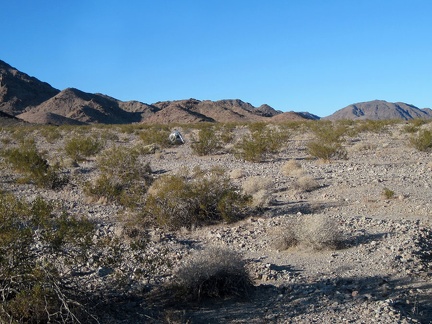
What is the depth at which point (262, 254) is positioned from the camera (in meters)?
8.68

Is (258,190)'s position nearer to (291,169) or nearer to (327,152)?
(291,169)

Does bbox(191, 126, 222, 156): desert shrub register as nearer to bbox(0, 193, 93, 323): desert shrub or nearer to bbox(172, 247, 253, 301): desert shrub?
bbox(172, 247, 253, 301): desert shrub

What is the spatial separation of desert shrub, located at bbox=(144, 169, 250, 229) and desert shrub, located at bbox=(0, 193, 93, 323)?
4516mm

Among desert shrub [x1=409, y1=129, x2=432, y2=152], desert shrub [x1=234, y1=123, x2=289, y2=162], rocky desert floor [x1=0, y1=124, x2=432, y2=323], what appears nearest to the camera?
rocky desert floor [x1=0, y1=124, x2=432, y2=323]

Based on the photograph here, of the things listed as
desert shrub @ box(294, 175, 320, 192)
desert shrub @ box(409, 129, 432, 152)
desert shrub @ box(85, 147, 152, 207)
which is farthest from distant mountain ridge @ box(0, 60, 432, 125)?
desert shrub @ box(294, 175, 320, 192)

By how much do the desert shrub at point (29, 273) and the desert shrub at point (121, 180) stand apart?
5271mm

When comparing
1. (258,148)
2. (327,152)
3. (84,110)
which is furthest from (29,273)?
(84,110)

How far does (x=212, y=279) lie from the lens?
656cm

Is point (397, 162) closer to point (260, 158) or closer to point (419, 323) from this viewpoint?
point (260, 158)

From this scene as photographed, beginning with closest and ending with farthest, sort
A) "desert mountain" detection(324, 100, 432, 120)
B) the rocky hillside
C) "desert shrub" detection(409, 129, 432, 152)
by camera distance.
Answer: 1. "desert shrub" detection(409, 129, 432, 152)
2. the rocky hillside
3. "desert mountain" detection(324, 100, 432, 120)

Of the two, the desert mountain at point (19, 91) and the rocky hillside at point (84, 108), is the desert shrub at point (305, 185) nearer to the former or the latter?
the rocky hillside at point (84, 108)

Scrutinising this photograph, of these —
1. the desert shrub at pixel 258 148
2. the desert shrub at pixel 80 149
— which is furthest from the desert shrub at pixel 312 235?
the desert shrub at pixel 80 149

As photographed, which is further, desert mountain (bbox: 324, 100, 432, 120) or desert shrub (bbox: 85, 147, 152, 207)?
desert mountain (bbox: 324, 100, 432, 120)

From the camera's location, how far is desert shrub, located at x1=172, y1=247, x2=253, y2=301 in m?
6.46
